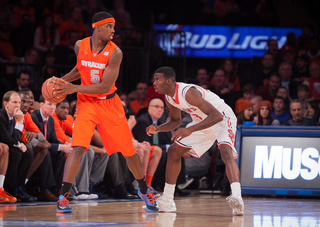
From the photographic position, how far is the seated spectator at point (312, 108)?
8.93 metres

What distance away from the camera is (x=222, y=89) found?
34.0 feet

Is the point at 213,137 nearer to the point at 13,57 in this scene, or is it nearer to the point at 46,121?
the point at 46,121

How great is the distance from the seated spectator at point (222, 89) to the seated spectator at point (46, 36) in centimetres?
400

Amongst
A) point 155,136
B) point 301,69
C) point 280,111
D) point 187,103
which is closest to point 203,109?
point 187,103

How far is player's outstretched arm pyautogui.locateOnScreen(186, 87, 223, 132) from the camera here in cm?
489

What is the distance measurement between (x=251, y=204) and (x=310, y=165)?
1.37m

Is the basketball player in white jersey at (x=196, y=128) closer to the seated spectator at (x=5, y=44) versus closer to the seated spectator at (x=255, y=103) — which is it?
the seated spectator at (x=255, y=103)

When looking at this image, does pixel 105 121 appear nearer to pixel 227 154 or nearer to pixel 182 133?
pixel 182 133

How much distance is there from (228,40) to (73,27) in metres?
4.32

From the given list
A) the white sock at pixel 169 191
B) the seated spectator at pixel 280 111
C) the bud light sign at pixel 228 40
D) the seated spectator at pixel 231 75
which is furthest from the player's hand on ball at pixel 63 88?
the bud light sign at pixel 228 40

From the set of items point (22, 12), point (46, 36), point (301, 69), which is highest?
point (22, 12)

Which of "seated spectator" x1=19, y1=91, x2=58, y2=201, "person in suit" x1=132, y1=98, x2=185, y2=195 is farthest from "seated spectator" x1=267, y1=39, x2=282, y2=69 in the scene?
"seated spectator" x1=19, y1=91, x2=58, y2=201

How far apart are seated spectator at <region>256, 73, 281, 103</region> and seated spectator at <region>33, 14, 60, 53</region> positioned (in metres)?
5.06

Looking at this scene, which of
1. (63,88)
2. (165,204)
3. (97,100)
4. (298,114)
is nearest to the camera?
(63,88)
